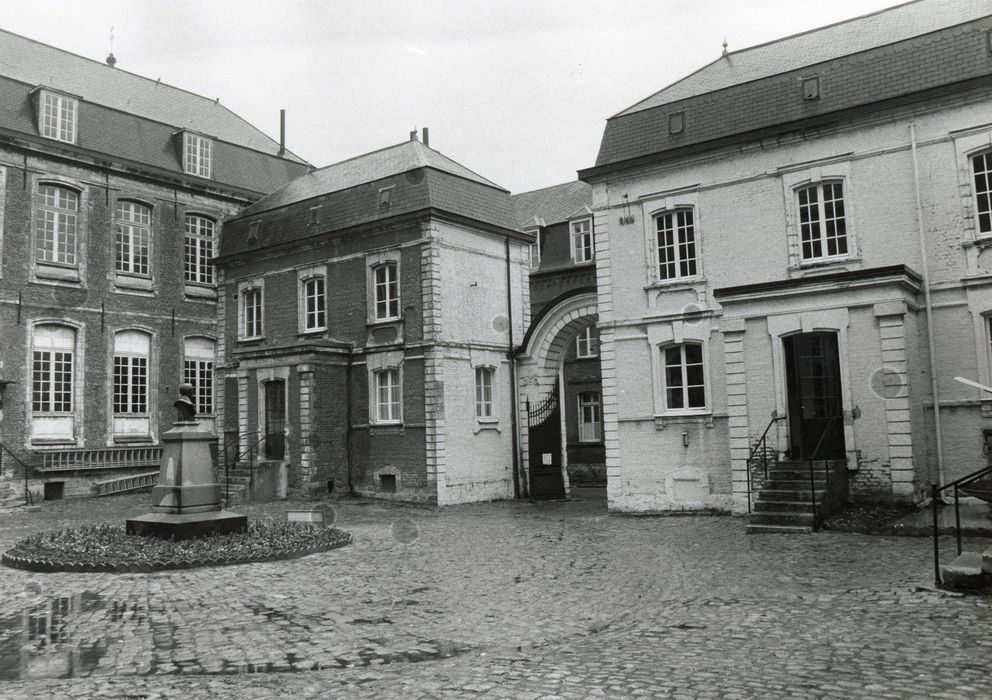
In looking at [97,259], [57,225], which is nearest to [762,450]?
[97,259]

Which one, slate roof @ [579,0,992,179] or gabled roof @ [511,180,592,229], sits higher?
gabled roof @ [511,180,592,229]

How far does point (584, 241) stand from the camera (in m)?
32.0

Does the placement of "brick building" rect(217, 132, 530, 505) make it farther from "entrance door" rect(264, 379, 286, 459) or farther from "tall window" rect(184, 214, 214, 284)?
"tall window" rect(184, 214, 214, 284)

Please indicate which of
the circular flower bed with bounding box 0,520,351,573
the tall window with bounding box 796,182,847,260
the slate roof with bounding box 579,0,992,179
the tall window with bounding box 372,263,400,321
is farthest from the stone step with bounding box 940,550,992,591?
the tall window with bounding box 372,263,400,321

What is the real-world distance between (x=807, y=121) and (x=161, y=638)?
14537 millimetres

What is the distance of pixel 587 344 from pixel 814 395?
626 inches

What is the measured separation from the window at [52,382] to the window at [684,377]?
17.4m

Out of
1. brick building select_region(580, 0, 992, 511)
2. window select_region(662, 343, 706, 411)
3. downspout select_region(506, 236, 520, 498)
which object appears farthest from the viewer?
downspout select_region(506, 236, 520, 498)

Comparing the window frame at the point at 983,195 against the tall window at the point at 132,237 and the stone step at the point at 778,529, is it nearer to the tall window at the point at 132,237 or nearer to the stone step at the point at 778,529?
the stone step at the point at 778,529

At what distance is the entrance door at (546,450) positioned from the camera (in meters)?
22.6

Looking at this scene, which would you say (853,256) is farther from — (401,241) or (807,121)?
(401,241)

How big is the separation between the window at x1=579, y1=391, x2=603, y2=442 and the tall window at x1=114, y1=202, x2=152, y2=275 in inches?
625

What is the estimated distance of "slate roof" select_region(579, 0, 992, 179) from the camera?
1512 cm

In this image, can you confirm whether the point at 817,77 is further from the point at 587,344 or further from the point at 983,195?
the point at 587,344
